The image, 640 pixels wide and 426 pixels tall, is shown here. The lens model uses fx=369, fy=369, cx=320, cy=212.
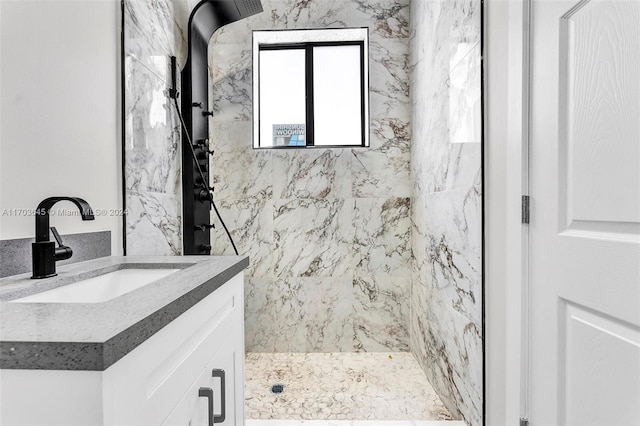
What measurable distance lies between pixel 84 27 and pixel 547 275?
1.79 meters

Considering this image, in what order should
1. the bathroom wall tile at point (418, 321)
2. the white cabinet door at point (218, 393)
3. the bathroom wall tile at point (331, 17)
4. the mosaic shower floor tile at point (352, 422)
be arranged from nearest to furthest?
the white cabinet door at point (218, 393), the mosaic shower floor tile at point (352, 422), the bathroom wall tile at point (418, 321), the bathroom wall tile at point (331, 17)

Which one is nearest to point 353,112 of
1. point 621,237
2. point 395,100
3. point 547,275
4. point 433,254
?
point 395,100

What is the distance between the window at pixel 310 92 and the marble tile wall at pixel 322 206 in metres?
0.17

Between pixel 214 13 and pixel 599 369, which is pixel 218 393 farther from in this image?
pixel 214 13

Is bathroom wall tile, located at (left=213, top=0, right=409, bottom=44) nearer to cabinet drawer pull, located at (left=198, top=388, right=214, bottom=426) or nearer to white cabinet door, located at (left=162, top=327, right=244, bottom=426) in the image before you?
white cabinet door, located at (left=162, top=327, right=244, bottom=426)

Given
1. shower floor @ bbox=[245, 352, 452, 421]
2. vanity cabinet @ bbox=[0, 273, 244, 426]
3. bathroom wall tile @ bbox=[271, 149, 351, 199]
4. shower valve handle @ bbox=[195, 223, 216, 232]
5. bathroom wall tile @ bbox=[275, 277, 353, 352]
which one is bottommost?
shower floor @ bbox=[245, 352, 452, 421]

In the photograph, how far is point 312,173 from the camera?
104 inches

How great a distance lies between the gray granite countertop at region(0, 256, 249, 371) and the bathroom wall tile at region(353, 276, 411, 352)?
1856mm

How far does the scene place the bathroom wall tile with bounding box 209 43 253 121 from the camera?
2666mm

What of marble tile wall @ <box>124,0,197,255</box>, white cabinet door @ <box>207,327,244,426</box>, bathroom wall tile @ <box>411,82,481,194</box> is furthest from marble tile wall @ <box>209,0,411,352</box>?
white cabinet door @ <box>207,327,244,426</box>

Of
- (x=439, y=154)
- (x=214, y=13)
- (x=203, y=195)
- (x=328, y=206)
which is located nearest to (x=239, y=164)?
(x=203, y=195)

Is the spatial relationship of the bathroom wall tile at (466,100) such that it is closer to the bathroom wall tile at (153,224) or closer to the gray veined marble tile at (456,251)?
the gray veined marble tile at (456,251)

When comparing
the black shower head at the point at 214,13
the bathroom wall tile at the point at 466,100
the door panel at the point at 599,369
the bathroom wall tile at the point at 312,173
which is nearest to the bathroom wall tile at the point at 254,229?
the bathroom wall tile at the point at 312,173

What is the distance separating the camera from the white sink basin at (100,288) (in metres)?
0.91
